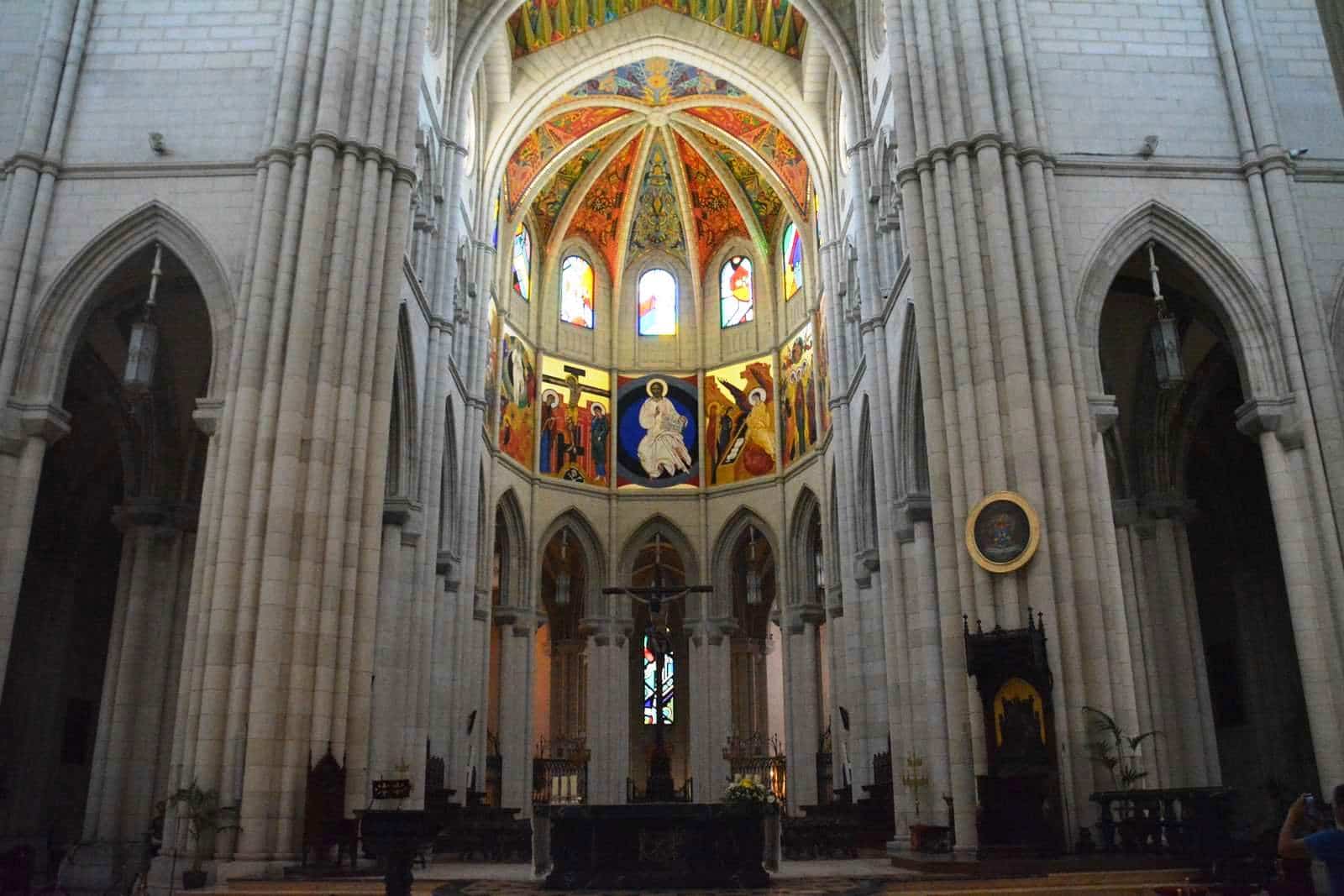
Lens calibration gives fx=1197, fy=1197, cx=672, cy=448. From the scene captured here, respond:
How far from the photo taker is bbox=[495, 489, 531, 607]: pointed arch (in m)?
33.1

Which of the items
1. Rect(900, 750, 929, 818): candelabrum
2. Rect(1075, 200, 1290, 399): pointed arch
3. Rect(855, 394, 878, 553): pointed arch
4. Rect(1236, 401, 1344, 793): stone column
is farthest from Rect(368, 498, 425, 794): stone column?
Rect(1236, 401, 1344, 793): stone column

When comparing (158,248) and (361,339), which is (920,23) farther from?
(158,248)

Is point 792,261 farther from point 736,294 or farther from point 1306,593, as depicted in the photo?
point 1306,593

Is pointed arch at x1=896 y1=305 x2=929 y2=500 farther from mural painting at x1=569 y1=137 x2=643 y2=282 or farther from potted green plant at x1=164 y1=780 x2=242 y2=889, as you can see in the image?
mural painting at x1=569 y1=137 x2=643 y2=282

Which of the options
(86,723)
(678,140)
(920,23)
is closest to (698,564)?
(678,140)

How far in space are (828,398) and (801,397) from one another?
3.61 metres

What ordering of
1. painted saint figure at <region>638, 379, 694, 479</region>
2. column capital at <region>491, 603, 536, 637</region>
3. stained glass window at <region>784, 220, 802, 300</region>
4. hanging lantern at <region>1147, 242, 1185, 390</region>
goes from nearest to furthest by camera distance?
hanging lantern at <region>1147, 242, 1185, 390</region>, column capital at <region>491, 603, 536, 637</region>, stained glass window at <region>784, 220, 802, 300</region>, painted saint figure at <region>638, 379, 694, 479</region>

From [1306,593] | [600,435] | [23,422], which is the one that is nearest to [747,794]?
[1306,593]

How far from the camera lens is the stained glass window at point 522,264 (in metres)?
35.0

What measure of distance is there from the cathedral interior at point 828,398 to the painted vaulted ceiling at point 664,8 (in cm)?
12

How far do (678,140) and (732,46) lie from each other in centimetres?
530

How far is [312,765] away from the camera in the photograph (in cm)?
1501

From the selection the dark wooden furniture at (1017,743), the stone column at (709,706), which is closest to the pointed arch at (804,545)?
the stone column at (709,706)

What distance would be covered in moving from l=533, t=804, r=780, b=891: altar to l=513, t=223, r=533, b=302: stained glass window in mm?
24584
